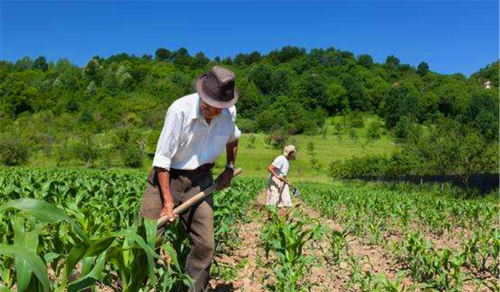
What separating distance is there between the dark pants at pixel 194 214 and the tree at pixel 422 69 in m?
108

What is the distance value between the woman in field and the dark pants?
522 centimetres

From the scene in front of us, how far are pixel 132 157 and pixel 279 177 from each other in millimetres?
38084

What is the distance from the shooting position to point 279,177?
9.30 meters

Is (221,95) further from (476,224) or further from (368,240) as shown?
(476,224)

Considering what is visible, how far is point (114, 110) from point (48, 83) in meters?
16.9

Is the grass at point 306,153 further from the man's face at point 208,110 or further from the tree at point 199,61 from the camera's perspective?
the man's face at point 208,110

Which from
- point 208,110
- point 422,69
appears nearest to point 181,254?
point 208,110

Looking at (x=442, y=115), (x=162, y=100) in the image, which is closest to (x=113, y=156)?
(x=162, y=100)

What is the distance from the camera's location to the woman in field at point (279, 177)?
9.33 m

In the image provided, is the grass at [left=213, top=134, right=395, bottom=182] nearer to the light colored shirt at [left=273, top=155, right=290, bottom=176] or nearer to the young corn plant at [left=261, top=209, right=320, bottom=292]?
the light colored shirt at [left=273, top=155, right=290, bottom=176]

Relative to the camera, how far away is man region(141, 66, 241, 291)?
377 centimetres

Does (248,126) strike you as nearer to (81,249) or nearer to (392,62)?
(392,62)

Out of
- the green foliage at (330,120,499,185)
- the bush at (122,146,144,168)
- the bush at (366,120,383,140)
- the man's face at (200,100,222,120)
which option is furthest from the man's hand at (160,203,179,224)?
the bush at (366,120,383,140)

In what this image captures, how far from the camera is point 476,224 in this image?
9.85 metres
